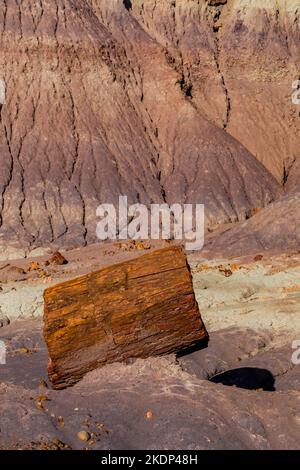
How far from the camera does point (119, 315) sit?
7.52 metres

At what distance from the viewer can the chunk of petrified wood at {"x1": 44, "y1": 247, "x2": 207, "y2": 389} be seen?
24.4 feet

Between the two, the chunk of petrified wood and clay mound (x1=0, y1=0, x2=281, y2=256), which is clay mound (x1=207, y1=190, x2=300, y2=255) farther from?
the chunk of petrified wood

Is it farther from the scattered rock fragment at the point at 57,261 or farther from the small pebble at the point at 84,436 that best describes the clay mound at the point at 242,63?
the small pebble at the point at 84,436

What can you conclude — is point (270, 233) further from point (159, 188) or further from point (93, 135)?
point (93, 135)

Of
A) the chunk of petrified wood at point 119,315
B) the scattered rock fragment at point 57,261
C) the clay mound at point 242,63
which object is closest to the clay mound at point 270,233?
the scattered rock fragment at point 57,261

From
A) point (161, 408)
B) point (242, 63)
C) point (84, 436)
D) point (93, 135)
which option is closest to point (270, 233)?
point (161, 408)

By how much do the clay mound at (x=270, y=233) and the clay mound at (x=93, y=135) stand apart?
41.4ft

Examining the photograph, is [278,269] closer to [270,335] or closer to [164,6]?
[270,335]

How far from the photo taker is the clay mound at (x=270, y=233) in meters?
24.3

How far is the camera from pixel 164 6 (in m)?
54.5

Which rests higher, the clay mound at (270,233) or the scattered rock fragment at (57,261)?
the clay mound at (270,233)

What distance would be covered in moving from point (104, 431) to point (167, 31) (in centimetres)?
5236
